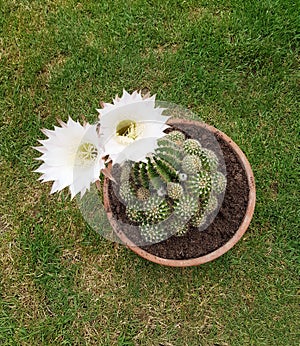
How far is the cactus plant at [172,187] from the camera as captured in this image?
180 cm

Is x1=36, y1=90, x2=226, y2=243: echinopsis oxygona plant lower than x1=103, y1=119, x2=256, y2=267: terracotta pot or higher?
higher

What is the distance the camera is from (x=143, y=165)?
5.83ft

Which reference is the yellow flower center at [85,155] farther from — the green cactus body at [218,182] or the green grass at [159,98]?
the green grass at [159,98]

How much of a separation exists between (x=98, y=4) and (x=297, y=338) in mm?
2178

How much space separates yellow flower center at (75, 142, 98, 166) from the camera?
145 centimetres

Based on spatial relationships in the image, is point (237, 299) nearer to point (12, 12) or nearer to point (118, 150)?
point (118, 150)

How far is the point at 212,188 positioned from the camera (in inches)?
75.1

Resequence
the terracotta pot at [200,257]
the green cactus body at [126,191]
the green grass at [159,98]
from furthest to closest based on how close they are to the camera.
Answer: the green grass at [159,98]
the terracotta pot at [200,257]
the green cactus body at [126,191]

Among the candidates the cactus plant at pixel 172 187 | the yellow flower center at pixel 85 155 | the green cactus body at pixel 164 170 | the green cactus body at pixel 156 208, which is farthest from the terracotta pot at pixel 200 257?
the yellow flower center at pixel 85 155

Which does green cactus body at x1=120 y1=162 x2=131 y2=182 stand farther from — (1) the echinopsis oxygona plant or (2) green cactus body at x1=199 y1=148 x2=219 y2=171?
(2) green cactus body at x1=199 y1=148 x2=219 y2=171

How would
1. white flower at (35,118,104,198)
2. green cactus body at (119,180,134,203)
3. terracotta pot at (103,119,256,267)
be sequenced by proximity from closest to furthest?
white flower at (35,118,104,198), green cactus body at (119,180,134,203), terracotta pot at (103,119,256,267)

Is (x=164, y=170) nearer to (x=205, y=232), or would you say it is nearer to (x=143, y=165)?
(x=143, y=165)

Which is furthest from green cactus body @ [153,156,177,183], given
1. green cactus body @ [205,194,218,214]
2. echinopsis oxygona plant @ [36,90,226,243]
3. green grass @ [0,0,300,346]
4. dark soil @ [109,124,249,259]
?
green grass @ [0,0,300,346]

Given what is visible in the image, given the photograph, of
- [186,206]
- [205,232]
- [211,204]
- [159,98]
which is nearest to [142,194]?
[186,206]
